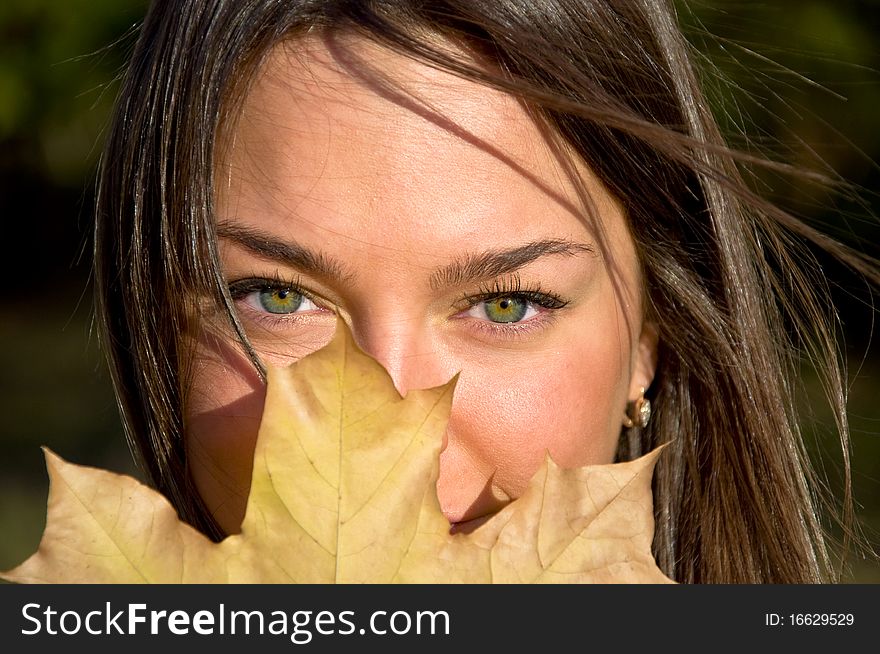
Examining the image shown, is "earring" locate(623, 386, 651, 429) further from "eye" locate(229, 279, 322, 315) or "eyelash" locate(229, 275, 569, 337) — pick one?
"eye" locate(229, 279, 322, 315)

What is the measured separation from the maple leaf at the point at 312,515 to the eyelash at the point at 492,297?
19.8 inches

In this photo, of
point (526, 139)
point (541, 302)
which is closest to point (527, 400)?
point (541, 302)

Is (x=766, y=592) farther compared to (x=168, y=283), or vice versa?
(x=168, y=283)

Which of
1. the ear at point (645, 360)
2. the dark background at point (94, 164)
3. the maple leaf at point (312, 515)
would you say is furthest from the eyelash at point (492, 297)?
the dark background at point (94, 164)

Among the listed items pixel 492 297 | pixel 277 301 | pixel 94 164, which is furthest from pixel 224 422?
pixel 94 164

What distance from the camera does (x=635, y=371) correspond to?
1596 mm

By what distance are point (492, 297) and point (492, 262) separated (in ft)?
0.22

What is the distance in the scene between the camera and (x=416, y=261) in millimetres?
1198

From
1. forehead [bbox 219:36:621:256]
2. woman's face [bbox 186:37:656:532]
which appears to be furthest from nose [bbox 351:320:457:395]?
forehead [bbox 219:36:621:256]

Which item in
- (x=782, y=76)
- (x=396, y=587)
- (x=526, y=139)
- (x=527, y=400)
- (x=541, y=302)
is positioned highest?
(x=782, y=76)

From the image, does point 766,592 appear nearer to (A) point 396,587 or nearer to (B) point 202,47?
(A) point 396,587

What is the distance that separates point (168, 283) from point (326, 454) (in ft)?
2.35

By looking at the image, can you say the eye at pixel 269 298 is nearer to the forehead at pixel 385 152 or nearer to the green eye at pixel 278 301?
the green eye at pixel 278 301

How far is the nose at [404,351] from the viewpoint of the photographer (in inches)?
47.2
